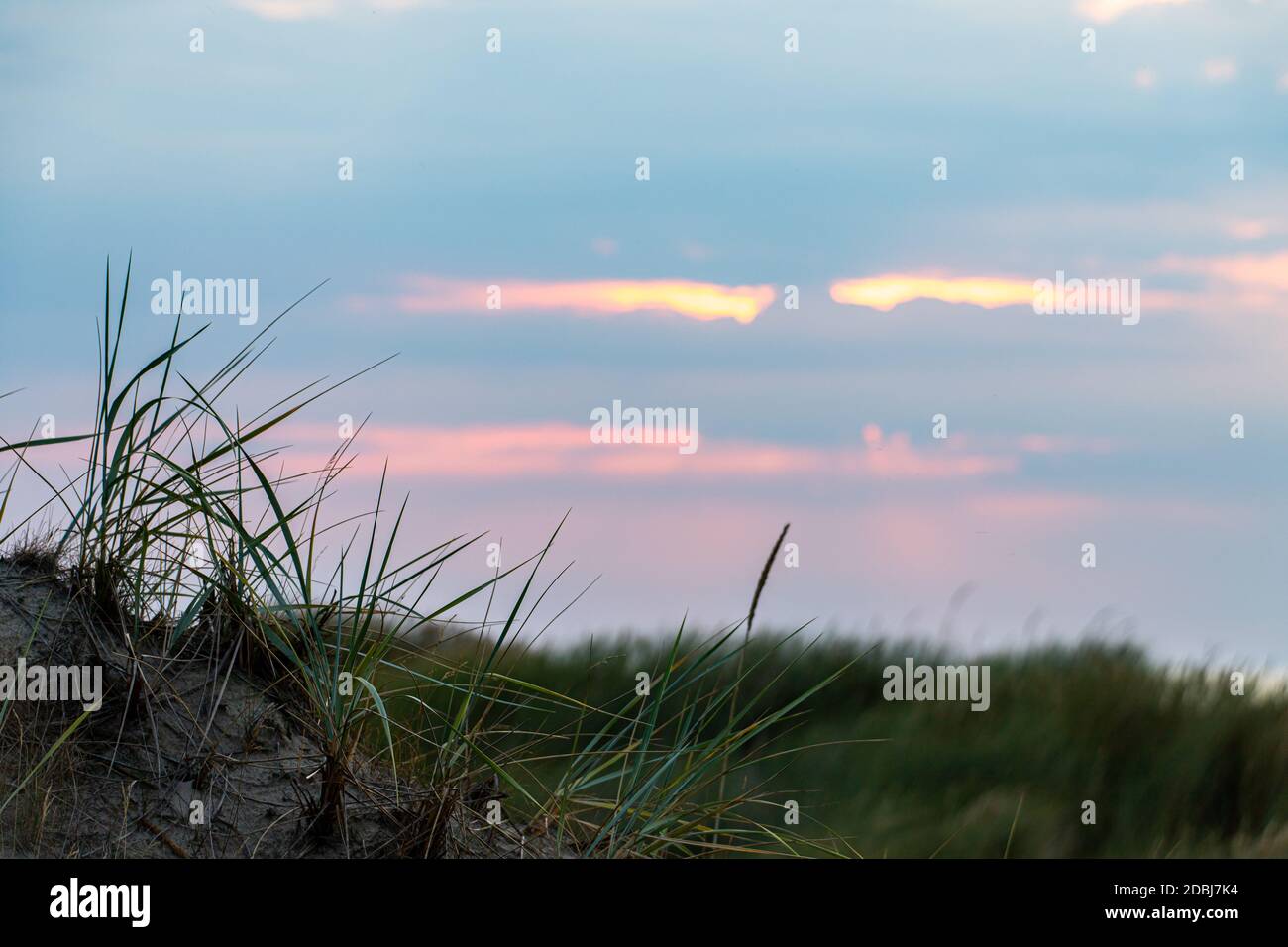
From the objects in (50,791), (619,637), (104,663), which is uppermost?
(104,663)

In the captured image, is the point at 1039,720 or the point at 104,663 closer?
the point at 104,663

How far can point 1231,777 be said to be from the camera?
5582 mm

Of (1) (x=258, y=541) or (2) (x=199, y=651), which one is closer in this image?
(1) (x=258, y=541)

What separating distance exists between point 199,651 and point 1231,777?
17.3 feet

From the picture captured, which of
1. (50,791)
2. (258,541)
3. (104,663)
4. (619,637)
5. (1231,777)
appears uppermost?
(258,541)

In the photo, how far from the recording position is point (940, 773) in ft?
18.4

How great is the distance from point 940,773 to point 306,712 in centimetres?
384
